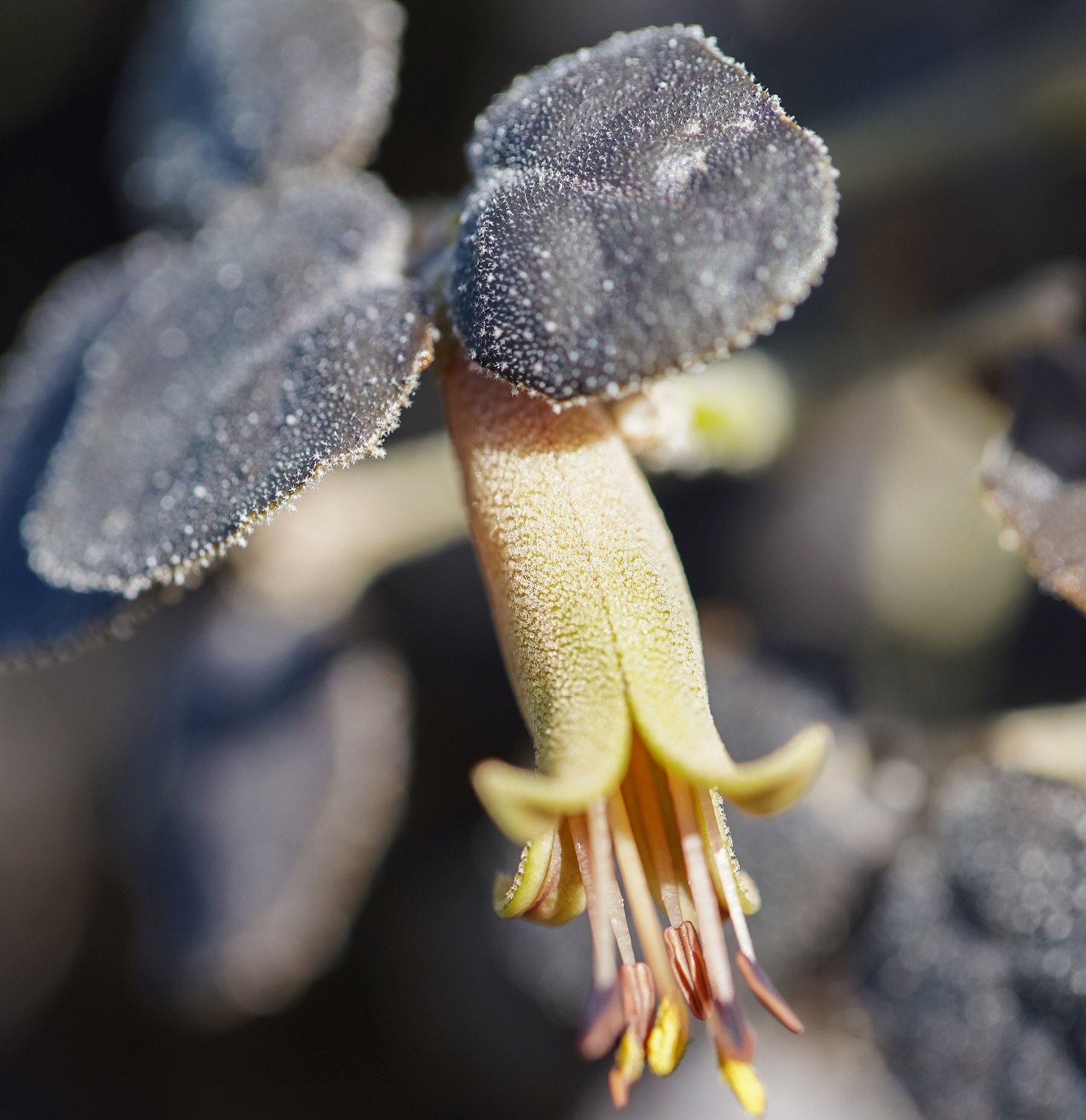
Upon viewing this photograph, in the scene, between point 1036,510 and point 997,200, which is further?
point 997,200

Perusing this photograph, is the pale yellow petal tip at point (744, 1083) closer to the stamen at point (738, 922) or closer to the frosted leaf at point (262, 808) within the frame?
the stamen at point (738, 922)

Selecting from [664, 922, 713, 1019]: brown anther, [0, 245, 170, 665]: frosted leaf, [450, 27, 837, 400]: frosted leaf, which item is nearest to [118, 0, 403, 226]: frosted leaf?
[0, 245, 170, 665]: frosted leaf

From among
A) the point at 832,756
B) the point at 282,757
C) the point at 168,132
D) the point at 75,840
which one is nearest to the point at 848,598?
the point at 832,756

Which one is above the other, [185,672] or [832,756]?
[185,672]

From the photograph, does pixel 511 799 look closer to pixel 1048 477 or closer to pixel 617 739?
pixel 617 739

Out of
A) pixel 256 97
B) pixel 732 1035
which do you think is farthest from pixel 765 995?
pixel 256 97

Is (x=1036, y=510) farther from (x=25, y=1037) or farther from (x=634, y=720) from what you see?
(x=25, y=1037)
